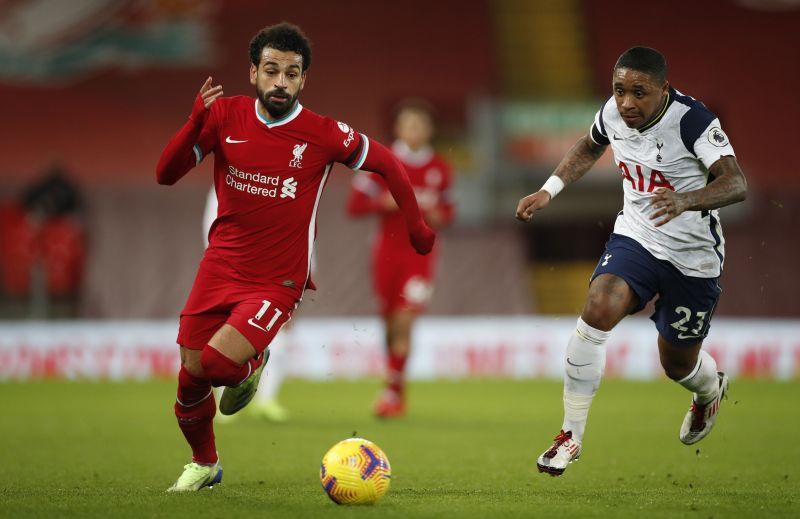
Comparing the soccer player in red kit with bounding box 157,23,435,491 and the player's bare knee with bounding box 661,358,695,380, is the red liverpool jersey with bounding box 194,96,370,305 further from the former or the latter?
the player's bare knee with bounding box 661,358,695,380

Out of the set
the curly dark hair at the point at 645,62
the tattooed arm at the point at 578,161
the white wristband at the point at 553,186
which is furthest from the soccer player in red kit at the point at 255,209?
the curly dark hair at the point at 645,62

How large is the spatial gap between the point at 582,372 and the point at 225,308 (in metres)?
1.92

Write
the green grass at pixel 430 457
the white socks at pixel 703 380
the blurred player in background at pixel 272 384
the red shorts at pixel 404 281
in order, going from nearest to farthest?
the green grass at pixel 430 457, the white socks at pixel 703 380, the blurred player in background at pixel 272 384, the red shorts at pixel 404 281

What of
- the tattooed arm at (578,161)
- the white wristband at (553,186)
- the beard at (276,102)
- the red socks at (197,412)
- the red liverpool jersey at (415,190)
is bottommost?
the red socks at (197,412)

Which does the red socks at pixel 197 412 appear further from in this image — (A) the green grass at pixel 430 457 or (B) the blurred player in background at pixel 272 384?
(B) the blurred player in background at pixel 272 384

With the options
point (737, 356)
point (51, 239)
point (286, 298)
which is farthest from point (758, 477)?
point (51, 239)

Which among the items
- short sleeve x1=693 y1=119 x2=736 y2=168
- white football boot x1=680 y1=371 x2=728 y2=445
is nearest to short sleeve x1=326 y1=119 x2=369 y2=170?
short sleeve x1=693 y1=119 x2=736 y2=168

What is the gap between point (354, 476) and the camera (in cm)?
553

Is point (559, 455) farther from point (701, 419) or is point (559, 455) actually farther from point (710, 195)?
point (710, 195)

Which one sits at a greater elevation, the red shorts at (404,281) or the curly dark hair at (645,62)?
the curly dark hair at (645,62)

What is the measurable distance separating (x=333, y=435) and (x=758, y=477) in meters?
3.56

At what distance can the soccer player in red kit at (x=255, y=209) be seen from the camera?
5.99 m

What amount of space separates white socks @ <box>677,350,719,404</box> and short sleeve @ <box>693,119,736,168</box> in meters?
1.32

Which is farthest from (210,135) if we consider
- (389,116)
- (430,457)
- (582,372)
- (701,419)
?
(389,116)
